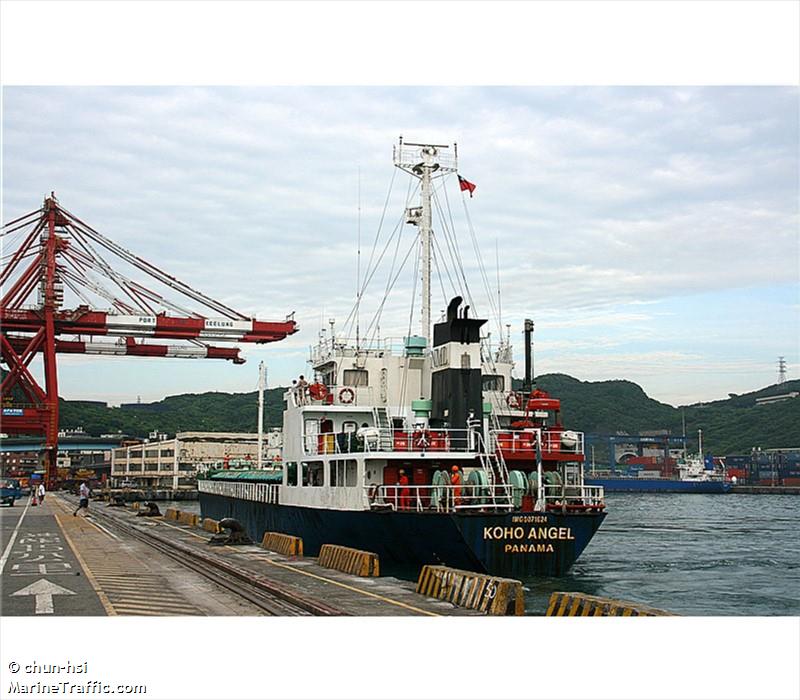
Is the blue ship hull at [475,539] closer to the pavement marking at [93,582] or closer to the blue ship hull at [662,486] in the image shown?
the pavement marking at [93,582]

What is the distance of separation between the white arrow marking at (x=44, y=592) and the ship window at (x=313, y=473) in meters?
12.3

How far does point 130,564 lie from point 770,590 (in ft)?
58.6

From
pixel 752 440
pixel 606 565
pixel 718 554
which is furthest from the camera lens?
pixel 752 440

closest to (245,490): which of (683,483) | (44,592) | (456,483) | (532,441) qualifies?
(532,441)

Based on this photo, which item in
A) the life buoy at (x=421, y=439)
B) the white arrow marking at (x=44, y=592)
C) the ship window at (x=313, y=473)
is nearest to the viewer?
the white arrow marking at (x=44, y=592)

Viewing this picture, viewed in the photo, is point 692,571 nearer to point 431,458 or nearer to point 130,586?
point 431,458

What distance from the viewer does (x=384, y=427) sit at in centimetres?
2889

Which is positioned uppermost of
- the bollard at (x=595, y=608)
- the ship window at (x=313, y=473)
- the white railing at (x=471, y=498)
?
the ship window at (x=313, y=473)

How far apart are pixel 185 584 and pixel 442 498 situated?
6.98m

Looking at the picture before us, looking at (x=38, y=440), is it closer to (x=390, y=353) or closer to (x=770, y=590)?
(x=390, y=353)

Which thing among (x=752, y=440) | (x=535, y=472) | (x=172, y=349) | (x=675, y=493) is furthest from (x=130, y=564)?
(x=752, y=440)

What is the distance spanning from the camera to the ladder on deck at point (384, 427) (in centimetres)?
2745

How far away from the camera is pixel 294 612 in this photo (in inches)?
681

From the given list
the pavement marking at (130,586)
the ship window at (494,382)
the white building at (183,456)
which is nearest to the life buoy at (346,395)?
the ship window at (494,382)
